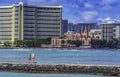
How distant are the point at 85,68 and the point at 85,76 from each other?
498cm

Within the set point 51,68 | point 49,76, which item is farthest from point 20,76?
point 51,68

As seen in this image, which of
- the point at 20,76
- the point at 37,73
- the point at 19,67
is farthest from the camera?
the point at 19,67

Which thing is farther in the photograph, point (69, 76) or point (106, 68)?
point (106, 68)

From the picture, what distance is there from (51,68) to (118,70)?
8372mm

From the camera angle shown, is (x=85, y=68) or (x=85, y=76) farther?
(x=85, y=68)

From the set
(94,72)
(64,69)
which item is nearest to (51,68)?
(64,69)

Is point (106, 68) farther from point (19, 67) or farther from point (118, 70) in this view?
point (19, 67)

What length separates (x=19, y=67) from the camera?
201ft

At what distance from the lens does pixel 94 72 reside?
5762 centimetres

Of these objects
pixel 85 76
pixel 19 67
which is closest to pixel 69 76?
pixel 85 76

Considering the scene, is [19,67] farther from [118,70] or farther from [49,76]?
[118,70]

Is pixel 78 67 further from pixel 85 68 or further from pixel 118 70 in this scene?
pixel 118 70

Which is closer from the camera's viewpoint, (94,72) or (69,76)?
(69,76)

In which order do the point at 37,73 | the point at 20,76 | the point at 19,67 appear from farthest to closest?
the point at 19,67 < the point at 37,73 < the point at 20,76
